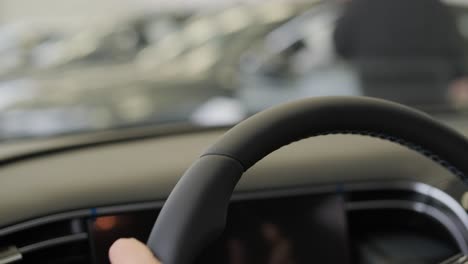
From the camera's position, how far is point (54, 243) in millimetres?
1044

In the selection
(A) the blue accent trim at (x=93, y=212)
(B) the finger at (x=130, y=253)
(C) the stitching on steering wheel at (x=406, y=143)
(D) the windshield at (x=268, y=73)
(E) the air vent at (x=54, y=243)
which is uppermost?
(D) the windshield at (x=268, y=73)

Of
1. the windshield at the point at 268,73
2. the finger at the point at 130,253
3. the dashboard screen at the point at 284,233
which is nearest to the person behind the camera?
the finger at the point at 130,253

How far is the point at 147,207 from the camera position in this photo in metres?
1.07

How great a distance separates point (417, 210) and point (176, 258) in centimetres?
75

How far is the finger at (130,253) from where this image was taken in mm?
566

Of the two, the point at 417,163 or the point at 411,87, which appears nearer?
the point at 417,163

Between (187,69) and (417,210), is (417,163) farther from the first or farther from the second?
(187,69)

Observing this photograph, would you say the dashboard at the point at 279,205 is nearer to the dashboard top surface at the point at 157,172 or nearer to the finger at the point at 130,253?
the dashboard top surface at the point at 157,172

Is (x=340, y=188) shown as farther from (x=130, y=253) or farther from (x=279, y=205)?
(x=130, y=253)

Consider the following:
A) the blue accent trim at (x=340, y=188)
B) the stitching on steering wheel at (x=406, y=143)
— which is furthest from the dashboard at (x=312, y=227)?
the stitching on steering wheel at (x=406, y=143)

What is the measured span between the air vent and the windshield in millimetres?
597

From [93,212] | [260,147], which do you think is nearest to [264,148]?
[260,147]

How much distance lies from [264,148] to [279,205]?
52 centimetres

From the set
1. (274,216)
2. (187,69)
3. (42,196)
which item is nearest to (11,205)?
(42,196)
